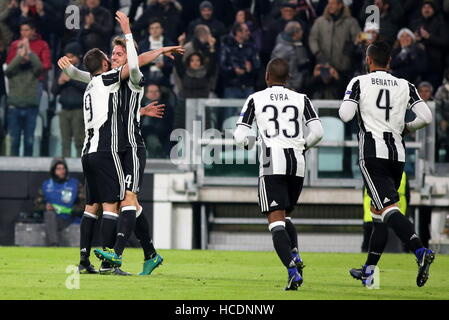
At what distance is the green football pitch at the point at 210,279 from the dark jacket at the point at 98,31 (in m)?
4.23

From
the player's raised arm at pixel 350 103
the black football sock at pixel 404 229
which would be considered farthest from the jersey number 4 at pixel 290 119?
the black football sock at pixel 404 229

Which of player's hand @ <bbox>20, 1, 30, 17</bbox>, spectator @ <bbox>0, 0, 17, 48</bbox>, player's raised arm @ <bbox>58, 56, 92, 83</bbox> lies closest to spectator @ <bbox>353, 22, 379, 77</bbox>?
player's hand @ <bbox>20, 1, 30, 17</bbox>

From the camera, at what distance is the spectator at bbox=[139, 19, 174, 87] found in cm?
1905

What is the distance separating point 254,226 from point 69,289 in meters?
9.93

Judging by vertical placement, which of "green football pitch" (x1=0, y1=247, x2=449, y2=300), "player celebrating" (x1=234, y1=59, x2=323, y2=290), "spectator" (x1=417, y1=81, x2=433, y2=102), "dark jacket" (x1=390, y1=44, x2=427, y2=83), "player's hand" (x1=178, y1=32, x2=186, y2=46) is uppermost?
"player's hand" (x1=178, y1=32, x2=186, y2=46)

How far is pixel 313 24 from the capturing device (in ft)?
64.2

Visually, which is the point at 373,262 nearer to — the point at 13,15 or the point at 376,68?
the point at 376,68

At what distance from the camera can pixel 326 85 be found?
760 inches

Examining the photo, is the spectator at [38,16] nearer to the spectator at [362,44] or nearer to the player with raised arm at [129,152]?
the spectator at [362,44]

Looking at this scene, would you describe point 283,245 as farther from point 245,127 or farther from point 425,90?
point 425,90

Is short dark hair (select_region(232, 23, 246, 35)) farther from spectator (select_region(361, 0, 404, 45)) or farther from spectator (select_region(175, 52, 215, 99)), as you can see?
spectator (select_region(361, 0, 404, 45))

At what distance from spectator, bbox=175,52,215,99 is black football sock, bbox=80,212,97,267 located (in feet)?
24.8

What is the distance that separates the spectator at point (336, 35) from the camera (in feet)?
63.4

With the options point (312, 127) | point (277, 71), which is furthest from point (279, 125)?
point (277, 71)
